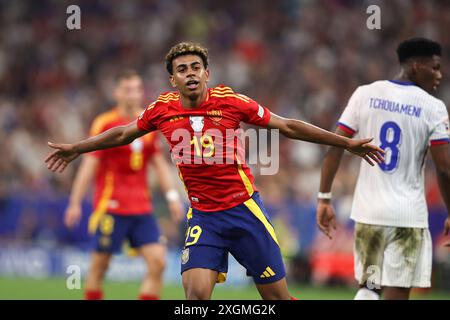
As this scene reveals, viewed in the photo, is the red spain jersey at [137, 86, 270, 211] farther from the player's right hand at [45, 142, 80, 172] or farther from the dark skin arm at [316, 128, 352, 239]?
the dark skin arm at [316, 128, 352, 239]

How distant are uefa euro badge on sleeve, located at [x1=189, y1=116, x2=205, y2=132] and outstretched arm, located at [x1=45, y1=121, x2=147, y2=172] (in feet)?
1.40

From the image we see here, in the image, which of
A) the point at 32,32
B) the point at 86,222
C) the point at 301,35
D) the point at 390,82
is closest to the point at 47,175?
the point at 86,222

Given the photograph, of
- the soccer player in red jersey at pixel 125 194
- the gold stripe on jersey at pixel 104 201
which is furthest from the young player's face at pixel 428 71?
the gold stripe on jersey at pixel 104 201

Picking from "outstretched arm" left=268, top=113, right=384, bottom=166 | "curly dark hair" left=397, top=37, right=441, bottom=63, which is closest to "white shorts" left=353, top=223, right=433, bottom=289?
"outstretched arm" left=268, top=113, right=384, bottom=166

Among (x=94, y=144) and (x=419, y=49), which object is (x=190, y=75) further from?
(x=419, y=49)

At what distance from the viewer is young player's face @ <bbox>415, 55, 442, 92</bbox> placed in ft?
25.0

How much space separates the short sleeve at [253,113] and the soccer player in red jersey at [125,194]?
3504 mm

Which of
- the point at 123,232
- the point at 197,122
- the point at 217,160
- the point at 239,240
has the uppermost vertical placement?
the point at 197,122

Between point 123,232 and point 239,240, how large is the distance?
11.4ft

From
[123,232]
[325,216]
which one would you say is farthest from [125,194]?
[325,216]

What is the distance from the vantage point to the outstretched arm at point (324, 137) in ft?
22.0

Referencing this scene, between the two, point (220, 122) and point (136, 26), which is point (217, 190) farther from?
point (136, 26)

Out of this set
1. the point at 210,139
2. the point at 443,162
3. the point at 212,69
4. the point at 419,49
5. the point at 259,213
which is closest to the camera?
the point at 210,139

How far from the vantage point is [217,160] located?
684cm
